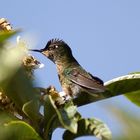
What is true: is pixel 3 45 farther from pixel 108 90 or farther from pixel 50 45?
pixel 50 45

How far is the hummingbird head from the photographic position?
19.1 feet

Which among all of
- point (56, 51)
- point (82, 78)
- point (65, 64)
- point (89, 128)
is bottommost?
point (65, 64)

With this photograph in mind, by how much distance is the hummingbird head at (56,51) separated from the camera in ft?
19.1

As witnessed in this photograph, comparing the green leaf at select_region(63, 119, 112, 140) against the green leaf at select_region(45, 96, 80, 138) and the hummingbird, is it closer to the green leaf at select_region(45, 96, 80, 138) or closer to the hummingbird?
the green leaf at select_region(45, 96, 80, 138)

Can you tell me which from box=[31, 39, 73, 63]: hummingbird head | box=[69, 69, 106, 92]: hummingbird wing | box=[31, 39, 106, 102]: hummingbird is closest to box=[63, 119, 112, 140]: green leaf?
box=[69, 69, 106, 92]: hummingbird wing

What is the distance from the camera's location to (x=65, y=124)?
165cm

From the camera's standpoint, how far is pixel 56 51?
6.18m

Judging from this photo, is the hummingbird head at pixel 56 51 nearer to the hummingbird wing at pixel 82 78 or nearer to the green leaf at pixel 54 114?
the hummingbird wing at pixel 82 78

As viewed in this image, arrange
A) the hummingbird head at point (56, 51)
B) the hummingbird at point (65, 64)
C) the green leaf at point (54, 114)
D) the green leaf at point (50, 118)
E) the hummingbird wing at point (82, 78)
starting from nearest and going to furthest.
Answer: the green leaf at point (54, 114)
the green leaf at point (50, 118)
the hummingbird wing at point (82, 78)
the hummingbird at point (65, 64)
the hummingbird head at point (56, 51)

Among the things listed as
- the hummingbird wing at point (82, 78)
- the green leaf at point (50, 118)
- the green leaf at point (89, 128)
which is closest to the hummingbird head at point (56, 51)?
the hummingbird wing at point (82, 78)

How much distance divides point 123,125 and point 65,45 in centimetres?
573

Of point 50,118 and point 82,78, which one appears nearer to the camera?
point 50,118

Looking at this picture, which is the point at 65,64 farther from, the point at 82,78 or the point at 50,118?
the point at 50,118

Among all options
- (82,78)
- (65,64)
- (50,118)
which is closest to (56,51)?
(65,64)
